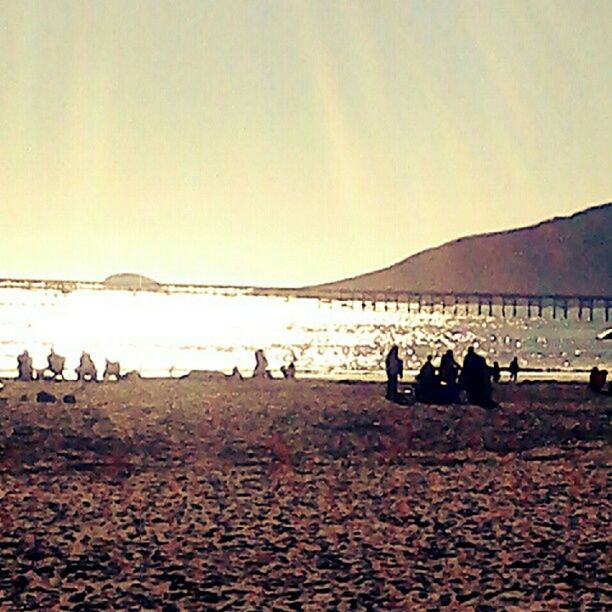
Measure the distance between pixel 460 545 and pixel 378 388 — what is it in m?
20.7

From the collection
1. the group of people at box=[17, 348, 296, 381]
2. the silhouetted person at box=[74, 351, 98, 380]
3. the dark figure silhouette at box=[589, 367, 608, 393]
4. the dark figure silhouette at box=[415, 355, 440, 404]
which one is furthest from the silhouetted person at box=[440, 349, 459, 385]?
the silhouetted person at box=[74, 351, 98, 380]

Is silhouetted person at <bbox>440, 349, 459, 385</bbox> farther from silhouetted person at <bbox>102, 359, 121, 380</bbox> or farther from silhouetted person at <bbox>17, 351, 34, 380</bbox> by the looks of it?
silhouetted person at <bbox>17, 351, 34, 380</bbox>

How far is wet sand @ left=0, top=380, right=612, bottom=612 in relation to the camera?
8.82 metres

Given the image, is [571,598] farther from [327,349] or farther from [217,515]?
[327,349]

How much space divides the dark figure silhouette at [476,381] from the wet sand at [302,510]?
188 cm

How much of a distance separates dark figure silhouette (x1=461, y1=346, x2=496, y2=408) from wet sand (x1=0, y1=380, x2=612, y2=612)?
1.88 meters

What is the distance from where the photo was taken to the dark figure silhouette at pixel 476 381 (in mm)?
25031

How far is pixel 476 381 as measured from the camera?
2523 centimetres

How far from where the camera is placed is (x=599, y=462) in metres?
16.3

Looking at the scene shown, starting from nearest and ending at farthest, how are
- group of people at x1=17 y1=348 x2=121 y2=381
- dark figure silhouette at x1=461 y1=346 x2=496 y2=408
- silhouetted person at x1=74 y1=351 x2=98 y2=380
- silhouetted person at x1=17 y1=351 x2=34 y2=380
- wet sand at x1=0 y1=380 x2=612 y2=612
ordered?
wet sand at x1=0 y1=380 x2=612 y2=612, dark figure silhouette at x1=461 y1=346 x2=496 y2=408, silhouetted person at x1=74 y1=351 x2=98 y2=380, group of people at x1=17 y1=348 x2=121 y2=381, silhouetted person at x1=17 y1=351 x2=34 y2=380

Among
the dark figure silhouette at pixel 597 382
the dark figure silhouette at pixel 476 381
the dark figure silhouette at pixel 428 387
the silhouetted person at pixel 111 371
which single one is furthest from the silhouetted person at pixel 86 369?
the dark figure silhouette at pixel 597 382

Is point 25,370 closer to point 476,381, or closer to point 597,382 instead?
A: point 476,381

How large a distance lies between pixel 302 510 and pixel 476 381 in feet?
44.4

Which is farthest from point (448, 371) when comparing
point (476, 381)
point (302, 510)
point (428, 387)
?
point (302, 510)
